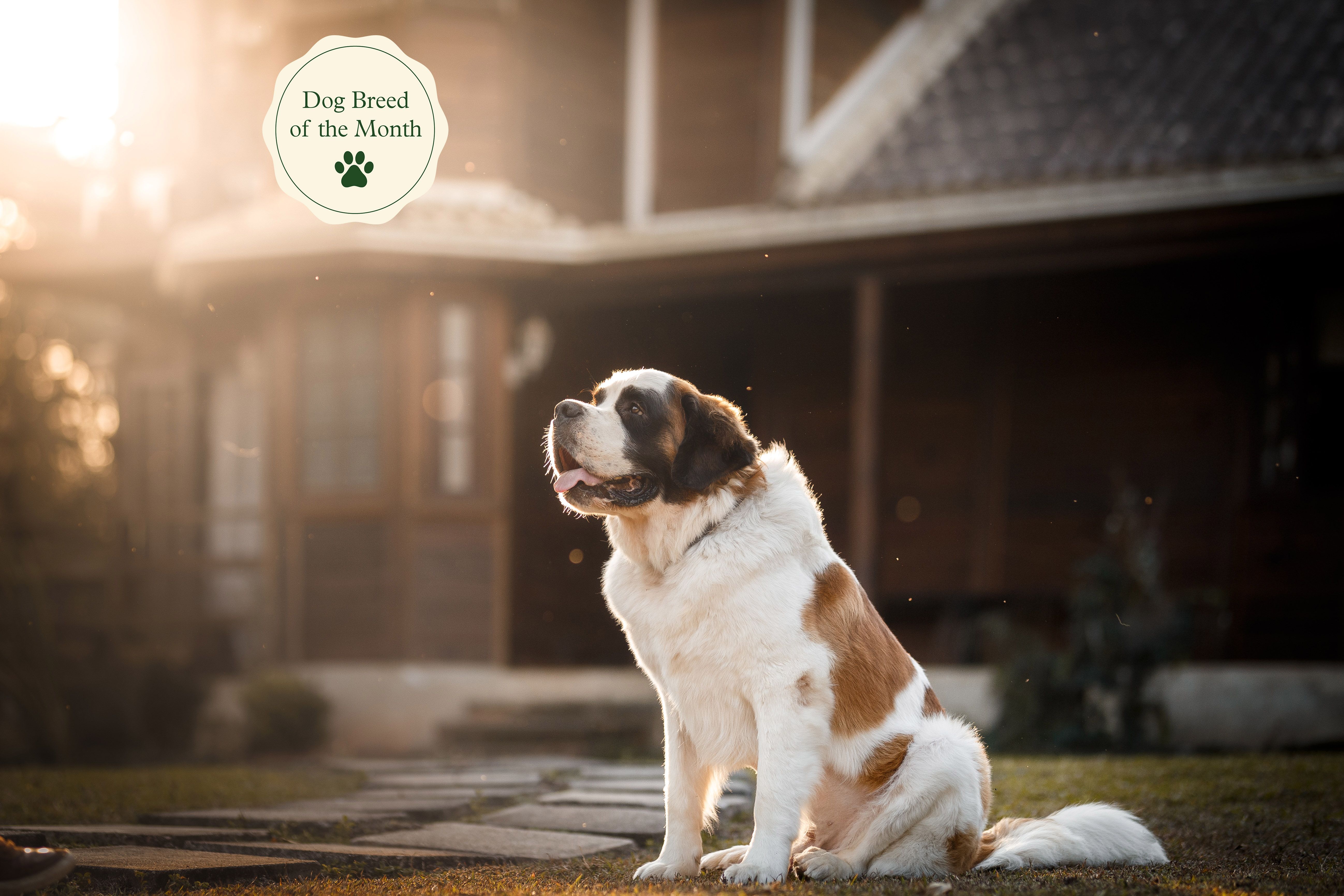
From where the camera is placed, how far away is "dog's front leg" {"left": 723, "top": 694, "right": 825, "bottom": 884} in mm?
2654

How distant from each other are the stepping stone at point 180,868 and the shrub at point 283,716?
4386 mm

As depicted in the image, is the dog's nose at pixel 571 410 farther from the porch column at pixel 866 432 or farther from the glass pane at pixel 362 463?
the glass pane at pixel 362 463

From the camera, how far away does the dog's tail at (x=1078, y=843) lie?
2930 millimetres

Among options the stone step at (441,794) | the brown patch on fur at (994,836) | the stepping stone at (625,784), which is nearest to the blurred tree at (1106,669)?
the stepping stone at (625,784)

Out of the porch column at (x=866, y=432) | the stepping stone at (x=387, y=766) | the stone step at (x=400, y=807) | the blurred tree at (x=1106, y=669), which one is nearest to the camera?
the stone step at (x=400, y=807)

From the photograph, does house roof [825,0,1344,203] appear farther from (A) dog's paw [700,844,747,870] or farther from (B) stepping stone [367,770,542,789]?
(A) dog's paw [700,844,747,870]

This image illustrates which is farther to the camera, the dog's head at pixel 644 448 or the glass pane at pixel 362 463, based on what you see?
the glass pane at pixel 362 463

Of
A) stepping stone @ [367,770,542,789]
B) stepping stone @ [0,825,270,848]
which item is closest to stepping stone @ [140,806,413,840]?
stepping stone @ [0,825,270,848]

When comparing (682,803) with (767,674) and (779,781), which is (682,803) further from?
(767,674)

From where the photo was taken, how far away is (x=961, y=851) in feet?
9.23

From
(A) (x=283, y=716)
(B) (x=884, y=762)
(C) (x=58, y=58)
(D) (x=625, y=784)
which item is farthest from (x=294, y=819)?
(C) (x=58, y=58)

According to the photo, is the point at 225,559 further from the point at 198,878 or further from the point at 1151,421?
the point at 1151,421

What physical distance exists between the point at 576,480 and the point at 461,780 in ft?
8.96

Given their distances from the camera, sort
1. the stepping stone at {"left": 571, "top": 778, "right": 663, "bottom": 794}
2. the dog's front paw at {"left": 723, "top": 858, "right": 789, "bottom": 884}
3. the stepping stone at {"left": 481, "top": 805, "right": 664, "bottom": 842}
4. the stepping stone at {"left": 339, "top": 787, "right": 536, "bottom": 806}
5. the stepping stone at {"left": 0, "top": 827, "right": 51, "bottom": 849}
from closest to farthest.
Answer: the dog's front paw at {"left": 723, "top": 858, "right": 789, "bottom": 884}, the stepping stone at {"left": 0, "top": 827, "right": 51, "bottom": 849}, the stepping stone at {"left": 481, "top": 805, "right": 664, "bottom": 842}, the stepping stone at {"left": 339, "top": 787, "right": 536, "bottom": 806}, the stepping stone at {"left": 571, "top": 778, "right": 663, "bottom": 794}
